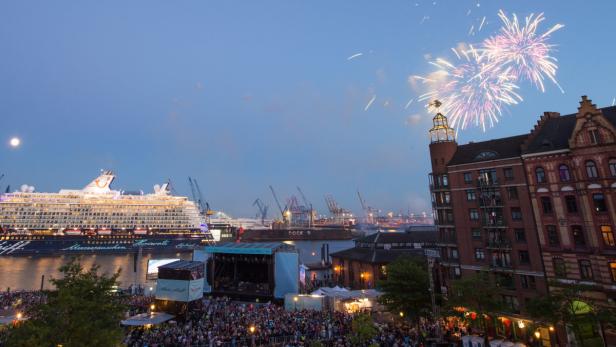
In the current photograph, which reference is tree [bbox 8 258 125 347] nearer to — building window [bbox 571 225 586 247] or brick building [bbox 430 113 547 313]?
brick building [bbox 430 113 547 313]

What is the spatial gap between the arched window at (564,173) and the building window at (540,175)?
4.71 feet

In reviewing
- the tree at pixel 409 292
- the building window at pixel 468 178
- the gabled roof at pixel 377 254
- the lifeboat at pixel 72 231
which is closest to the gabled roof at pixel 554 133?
the building window at pixel 468 178

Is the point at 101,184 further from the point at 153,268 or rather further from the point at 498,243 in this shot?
the point at 498,243

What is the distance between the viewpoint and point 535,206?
1273 inches

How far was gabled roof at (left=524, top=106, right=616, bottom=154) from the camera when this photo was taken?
3084 cm

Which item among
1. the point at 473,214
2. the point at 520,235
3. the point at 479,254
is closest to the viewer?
the point at 520,235

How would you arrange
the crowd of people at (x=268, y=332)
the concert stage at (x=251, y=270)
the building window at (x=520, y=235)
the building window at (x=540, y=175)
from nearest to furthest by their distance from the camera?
the crowd of people at (x=268, y=332) < the building window at (x=540, y=175) < the building window at (x=520, y=235) < the concert stage at (x=251, y=270)

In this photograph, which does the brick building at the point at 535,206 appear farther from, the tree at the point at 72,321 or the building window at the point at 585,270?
the tree at the point at 72,321

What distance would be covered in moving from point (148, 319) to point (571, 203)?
4293 cm

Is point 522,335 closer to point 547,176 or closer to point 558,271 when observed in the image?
point 558,271

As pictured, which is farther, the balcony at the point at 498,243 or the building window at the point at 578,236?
the balcony at the point at 498,243

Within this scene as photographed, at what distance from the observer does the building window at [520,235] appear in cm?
3326

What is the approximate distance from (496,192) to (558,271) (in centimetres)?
1277

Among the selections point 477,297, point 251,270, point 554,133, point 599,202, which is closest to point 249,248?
point 251,270
